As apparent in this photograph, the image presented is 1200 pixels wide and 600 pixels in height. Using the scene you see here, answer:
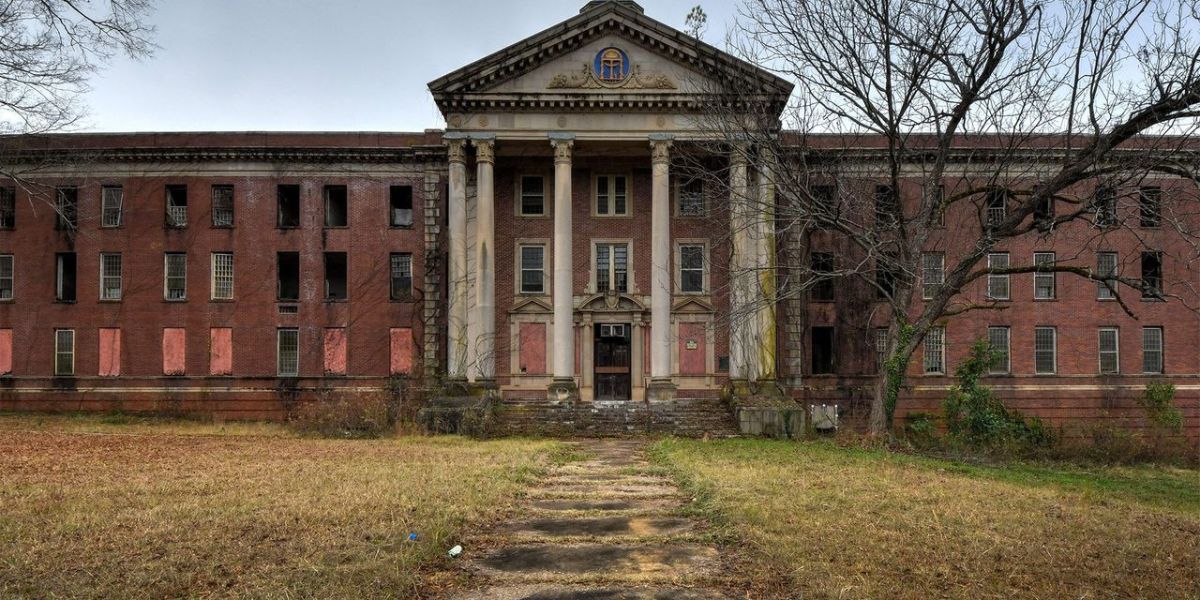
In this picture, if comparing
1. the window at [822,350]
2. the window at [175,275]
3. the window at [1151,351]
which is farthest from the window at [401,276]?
the window at [1151,351]

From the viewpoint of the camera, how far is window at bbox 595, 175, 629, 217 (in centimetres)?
3603

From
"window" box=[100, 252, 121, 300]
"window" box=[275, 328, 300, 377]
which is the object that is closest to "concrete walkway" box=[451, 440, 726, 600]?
"window" box=[275, 328, 300, 377]

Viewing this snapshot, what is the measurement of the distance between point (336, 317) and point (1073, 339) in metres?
29.6

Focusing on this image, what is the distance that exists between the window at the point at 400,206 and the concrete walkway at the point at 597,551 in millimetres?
24509

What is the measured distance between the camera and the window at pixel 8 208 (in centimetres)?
3756

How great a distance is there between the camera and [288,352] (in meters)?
37.0

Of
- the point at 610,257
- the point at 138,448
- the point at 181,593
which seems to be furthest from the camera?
the point at 610,257

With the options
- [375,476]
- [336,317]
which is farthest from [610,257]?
[375,476]

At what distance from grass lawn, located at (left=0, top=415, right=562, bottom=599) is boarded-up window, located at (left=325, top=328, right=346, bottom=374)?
15.4 metres

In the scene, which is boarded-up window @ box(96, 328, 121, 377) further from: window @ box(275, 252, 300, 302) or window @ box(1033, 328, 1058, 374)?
window @ box(1033, 328, 1058, 374)

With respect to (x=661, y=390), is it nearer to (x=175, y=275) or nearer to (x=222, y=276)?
(x=222, y=276)

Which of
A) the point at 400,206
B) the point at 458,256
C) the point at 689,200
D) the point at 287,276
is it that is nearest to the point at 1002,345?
the point at 689,200

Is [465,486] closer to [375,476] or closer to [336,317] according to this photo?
[375,476]

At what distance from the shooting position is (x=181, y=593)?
302 inches
